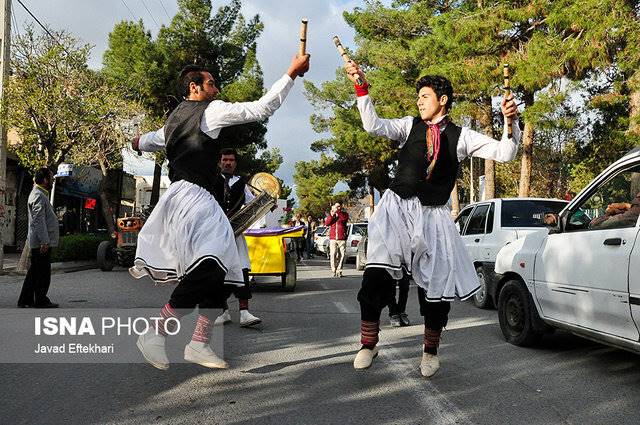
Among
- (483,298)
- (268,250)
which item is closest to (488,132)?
(268,250)

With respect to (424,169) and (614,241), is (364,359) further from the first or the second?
(614,241)

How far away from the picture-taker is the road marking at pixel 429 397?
11.5ft

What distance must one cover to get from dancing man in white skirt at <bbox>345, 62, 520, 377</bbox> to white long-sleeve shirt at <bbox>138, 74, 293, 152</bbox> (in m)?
0.48

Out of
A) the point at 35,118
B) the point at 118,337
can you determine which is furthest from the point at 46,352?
the point at 35,118

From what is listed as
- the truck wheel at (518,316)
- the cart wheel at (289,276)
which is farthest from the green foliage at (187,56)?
A: the truck wheel at (518,316)

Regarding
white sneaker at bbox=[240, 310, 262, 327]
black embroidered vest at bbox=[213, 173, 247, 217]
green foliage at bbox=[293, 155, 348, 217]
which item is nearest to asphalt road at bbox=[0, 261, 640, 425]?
white sneaker at bbox=[240, 310, 262, 327]

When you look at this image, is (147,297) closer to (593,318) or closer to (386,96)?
(593,318)

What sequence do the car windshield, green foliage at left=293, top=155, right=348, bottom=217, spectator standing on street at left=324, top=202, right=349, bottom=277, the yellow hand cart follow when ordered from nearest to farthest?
the car windshield, the yellow hand cart, spectator standing on street at left=324, top=202, right=349, bottom=277, green foliage at left=293, top=155, right=348, bottom=217

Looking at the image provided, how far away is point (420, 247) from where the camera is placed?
166 inches

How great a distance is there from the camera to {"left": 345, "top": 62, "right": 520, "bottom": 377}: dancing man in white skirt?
4195 millimetres

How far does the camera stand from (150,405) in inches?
146

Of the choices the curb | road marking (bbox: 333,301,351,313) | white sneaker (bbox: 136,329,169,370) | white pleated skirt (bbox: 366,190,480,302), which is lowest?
road marking (bbox: 333,301,351,313)

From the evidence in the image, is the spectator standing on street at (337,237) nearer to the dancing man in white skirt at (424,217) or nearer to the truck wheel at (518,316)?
the truck wheel at (518,316)

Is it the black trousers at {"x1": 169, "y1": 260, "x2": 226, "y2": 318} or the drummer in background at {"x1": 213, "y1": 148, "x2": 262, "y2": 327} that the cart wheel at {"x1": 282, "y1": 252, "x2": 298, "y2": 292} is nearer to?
the drummer in background at {"x1": 213, "y1": 148, "x2": 262, "y2": 327}
